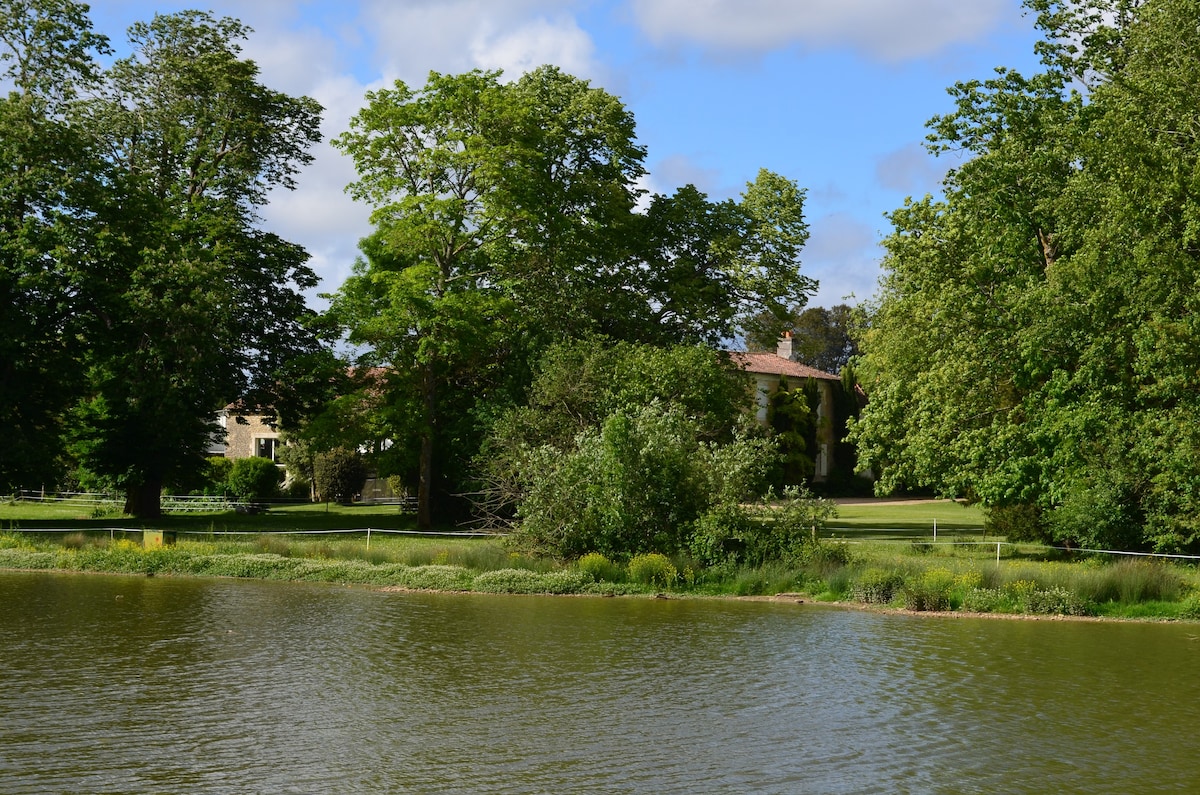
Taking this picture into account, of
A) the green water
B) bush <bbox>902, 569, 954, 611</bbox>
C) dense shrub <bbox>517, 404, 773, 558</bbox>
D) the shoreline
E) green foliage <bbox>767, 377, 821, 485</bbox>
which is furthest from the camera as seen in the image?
green foliage <bbox>767, 377, 821, 485</bbox>

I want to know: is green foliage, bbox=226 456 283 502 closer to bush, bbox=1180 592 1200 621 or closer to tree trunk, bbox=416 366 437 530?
tree trunk, bbox=416 366 437 530

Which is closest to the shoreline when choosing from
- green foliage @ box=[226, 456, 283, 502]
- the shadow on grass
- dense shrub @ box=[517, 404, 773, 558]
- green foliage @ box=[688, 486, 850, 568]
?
green foliage @ box=[688, 486, 850, 568]

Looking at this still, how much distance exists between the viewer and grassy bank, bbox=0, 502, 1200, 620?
2480 centimetres

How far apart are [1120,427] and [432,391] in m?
23.3

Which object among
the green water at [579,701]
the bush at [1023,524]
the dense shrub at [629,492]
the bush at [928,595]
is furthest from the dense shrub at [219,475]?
the bush at [928,595]

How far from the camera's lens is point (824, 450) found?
76.7 m

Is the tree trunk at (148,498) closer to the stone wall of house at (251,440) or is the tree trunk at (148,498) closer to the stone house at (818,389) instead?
the stone wall of house at (251,440)

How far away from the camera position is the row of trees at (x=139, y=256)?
131 ft

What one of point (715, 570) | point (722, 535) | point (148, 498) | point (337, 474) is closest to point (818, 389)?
point (337, 474)

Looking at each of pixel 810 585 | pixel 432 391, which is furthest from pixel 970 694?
pixel 432 391

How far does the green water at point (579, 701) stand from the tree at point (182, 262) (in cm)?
1792

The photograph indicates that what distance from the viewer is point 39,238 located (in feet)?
130

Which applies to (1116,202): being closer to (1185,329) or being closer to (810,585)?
(1185,329)

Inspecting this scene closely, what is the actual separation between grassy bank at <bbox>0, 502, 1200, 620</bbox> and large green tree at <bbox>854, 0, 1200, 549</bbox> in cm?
223
